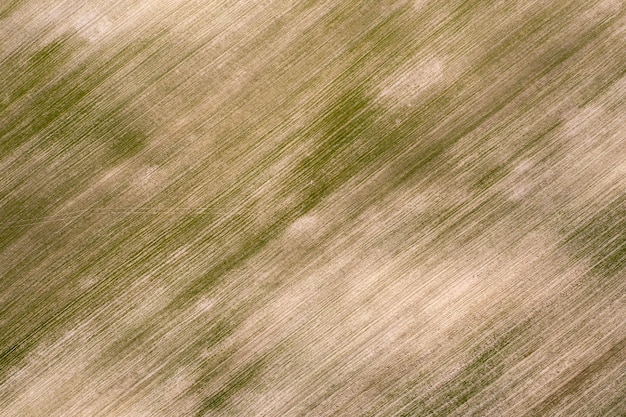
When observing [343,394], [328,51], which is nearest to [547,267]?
[343,394]

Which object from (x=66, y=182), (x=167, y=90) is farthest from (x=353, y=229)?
(x=66, y=182)

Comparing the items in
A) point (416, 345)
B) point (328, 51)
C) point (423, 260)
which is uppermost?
point (328, 51)

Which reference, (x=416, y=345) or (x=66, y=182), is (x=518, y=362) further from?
(x=66, y=182)

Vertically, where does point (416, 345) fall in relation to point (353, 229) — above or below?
below

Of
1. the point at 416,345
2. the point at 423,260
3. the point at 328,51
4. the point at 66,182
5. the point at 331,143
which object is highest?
the point at 66,182

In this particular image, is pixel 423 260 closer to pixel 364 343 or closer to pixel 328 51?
pixel 364 343

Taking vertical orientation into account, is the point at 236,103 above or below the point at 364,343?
above
